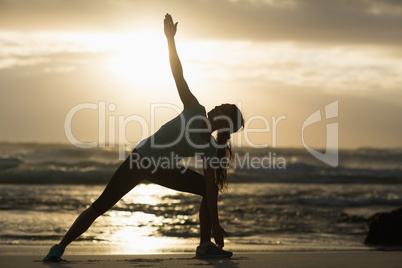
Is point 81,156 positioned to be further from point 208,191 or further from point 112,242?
→ point 208,191

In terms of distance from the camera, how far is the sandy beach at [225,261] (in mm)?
4895

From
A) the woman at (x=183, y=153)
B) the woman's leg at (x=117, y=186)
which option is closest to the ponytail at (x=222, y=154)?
the woman at (x=183, y=153)

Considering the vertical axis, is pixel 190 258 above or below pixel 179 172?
below

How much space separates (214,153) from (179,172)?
36cm

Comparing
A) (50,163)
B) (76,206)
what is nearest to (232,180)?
(50,163)

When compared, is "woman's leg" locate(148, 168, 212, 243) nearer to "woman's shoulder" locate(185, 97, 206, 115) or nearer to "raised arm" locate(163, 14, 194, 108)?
"woman's shoulder" locate(185, 97, 206, 115)

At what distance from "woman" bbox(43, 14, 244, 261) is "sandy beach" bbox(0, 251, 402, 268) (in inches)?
9.0

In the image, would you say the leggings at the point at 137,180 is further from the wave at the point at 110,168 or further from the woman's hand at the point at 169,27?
the wave at the point at 110,168

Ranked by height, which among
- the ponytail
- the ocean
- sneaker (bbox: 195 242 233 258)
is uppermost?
the ponytail

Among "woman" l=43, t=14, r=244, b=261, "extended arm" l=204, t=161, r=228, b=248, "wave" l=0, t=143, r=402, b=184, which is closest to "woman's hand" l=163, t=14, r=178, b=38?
"woman" l=43, t=14, r=244, b=261

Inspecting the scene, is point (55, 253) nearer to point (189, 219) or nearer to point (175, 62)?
point (175, 62)

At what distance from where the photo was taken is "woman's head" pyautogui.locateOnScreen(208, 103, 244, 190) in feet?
15.9

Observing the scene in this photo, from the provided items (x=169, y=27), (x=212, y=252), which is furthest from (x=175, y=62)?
(x=212, y=252)

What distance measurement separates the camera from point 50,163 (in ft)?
83.8
